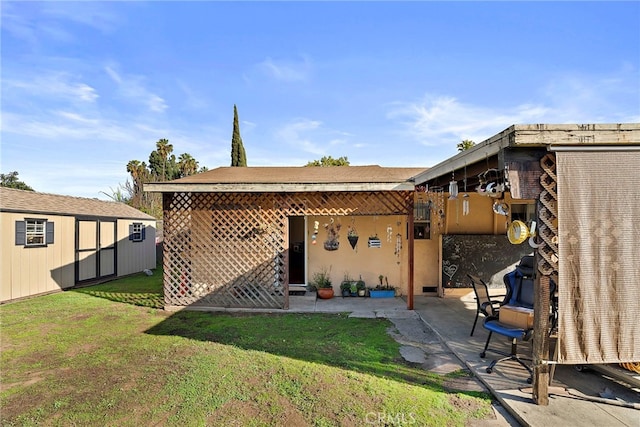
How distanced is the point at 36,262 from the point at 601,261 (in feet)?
39.4

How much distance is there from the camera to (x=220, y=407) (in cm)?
310

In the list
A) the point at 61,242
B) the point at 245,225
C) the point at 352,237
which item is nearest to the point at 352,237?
the point at 352,237

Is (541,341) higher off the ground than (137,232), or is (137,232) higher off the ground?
(137,232)

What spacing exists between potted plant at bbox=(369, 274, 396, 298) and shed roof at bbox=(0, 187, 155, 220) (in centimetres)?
951

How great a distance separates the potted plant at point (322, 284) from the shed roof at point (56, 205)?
7885 mm

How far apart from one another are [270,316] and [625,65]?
9519 millimetres

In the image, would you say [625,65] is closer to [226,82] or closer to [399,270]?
[399,270]

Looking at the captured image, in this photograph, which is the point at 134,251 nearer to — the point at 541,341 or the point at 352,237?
the point at 352,237

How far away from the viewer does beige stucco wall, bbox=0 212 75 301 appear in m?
7.66

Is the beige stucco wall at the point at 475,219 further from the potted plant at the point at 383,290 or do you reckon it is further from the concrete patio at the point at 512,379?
the concrete patio at the point at 512,379

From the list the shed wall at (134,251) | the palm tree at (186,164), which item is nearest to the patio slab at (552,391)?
the shed wall at (134,251)

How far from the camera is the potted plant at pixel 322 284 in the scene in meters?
7.93

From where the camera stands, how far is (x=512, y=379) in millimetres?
3639

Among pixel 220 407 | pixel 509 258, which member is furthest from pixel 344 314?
pixel 509 258
